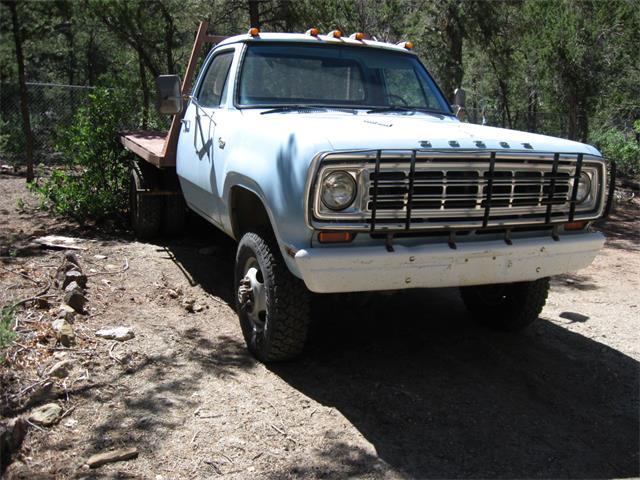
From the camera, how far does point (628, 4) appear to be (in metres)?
11.6

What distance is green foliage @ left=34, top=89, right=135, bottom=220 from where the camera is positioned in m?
7.73

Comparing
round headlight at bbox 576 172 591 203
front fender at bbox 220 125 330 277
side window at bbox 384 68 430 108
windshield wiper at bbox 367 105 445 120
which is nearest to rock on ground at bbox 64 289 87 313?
front fender at bbox 220 125 330 277

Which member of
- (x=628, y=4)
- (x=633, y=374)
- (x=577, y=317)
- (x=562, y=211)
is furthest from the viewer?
(x=628, y=4)

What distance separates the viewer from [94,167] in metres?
7.93

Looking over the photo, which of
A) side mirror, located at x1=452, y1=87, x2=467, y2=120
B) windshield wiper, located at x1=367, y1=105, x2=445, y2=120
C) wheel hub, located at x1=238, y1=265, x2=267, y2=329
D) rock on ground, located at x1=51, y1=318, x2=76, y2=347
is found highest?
side mirror, located at x1=452, y1=87, x2=467, y2=120

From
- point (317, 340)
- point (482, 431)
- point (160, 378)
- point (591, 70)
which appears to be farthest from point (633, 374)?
point (591, 70)

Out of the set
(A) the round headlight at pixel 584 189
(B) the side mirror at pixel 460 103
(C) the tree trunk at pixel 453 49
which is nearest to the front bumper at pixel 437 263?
(A) the round headlight at pixel 584 189

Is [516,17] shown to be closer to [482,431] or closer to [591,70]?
[591,70]

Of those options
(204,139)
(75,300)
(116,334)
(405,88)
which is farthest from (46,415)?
(405,88)

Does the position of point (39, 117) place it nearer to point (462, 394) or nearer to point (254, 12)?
point (254, 12)

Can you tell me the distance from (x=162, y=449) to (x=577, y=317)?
3.76m

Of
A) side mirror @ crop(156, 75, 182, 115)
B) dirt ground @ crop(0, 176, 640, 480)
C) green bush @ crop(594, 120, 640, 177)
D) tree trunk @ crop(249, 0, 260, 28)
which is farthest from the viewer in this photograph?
green bush @ crop(594, 120, 640, 177)

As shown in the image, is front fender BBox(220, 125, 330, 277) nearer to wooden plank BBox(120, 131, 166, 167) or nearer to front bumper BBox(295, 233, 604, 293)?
front bumper BBox(295, 233, 604, 293)

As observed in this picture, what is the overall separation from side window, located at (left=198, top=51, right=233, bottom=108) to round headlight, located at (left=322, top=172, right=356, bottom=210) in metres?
2.04
